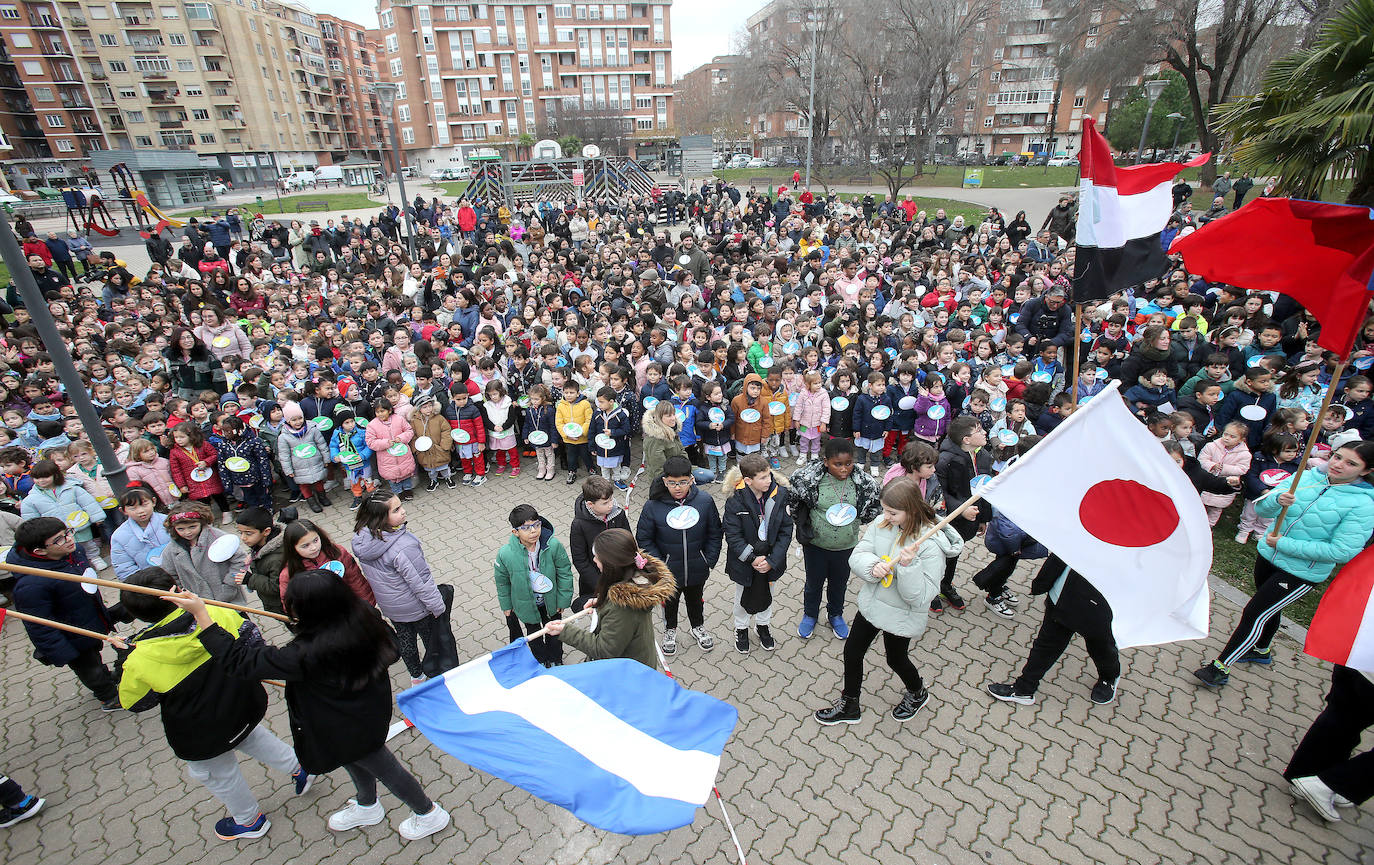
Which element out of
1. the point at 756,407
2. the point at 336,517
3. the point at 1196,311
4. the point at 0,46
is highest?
the point at 0,46

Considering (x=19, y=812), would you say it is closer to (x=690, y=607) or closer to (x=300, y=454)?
(x=300, y=454)

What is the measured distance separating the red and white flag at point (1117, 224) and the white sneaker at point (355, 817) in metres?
5.61

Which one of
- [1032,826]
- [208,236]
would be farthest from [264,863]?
[208,236]

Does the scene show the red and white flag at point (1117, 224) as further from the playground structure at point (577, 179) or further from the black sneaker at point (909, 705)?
the playground structure at point (577, 179)

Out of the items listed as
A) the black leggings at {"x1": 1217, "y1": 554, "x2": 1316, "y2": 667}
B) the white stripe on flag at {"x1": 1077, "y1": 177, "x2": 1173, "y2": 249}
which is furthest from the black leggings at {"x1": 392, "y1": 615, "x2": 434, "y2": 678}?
the black leggings at {"x1": 1217, "y1": 554, "x2": 1316, "y2": 667}

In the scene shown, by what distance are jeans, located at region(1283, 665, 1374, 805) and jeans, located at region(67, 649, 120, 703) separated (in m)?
8.16

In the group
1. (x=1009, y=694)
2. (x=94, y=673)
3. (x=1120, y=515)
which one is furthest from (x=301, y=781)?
(x=1120, y=515)

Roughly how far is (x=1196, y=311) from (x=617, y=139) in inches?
2447

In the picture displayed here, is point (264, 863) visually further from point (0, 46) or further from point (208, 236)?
point (0, 46)

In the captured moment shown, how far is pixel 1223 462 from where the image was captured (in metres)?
6.16

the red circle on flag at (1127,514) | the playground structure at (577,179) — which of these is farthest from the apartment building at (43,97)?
the red circle on flag at (1127,514)

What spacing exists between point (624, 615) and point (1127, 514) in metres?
2.93

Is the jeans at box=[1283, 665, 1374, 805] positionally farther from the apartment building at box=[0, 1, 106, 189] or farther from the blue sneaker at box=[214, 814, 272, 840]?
the apartment building at box=[0, 1, 106, 189]

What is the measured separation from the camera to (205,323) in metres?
9.95
